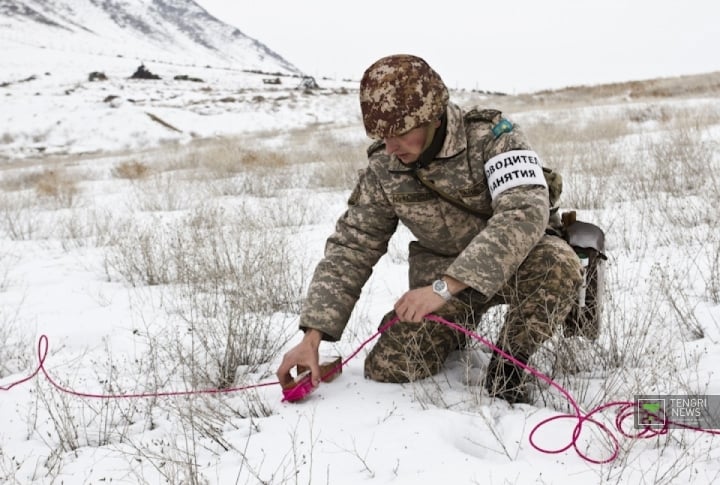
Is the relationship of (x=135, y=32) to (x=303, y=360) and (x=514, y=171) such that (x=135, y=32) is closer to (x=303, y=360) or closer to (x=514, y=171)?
(x=303, y=360)

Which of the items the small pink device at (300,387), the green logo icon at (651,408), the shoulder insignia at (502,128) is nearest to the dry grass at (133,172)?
the small pink device at (300,387)

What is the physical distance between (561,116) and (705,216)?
10.3 metres

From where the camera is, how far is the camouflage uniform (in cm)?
187

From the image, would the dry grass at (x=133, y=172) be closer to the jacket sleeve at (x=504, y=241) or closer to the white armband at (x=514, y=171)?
the white armband at (x=514, y=171)

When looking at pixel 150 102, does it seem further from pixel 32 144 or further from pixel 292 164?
pixel 292 164

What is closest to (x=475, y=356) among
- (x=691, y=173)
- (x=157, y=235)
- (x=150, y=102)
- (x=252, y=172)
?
(x=157, y=235)

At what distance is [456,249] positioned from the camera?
240cm

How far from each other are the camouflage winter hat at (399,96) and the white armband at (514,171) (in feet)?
0.96

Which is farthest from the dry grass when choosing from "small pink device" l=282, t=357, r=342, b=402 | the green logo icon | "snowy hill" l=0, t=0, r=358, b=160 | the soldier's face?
"snowy hill" l=0, t=0, r=358, b=160

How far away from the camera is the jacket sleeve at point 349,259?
2164 mm

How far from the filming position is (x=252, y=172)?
8672mm

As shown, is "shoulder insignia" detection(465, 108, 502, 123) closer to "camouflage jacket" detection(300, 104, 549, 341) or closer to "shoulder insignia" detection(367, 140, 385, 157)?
"camouflage jacket" detection(300, 104, 549, 341)

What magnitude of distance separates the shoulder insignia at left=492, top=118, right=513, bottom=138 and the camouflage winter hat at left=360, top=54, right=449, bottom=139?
0.25m

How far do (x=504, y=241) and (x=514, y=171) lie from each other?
11.3 inches
